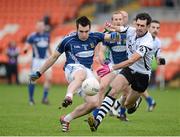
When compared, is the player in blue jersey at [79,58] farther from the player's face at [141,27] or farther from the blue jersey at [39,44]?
the blue jersey at [39,44]

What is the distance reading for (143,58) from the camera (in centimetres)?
1435

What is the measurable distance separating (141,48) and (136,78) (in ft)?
3.64

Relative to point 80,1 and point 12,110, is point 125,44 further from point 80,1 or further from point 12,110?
point 80,1

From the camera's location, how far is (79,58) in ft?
43.9

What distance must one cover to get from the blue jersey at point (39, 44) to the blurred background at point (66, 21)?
35.5 feet

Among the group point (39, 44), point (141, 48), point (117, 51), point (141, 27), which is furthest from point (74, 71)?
point (39, 44)

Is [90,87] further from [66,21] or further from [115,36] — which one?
[66,21]

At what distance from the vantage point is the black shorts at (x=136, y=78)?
1445cm

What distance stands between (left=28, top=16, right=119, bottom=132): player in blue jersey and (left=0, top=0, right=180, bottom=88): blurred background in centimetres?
1858

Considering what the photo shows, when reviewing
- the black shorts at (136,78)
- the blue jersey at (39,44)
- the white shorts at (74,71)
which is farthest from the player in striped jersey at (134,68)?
the blue jersey at (39,44)

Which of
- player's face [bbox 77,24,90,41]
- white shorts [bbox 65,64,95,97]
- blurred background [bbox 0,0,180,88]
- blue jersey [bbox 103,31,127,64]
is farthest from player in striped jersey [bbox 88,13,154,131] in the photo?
blurred background [bbox 0,0,180,88]

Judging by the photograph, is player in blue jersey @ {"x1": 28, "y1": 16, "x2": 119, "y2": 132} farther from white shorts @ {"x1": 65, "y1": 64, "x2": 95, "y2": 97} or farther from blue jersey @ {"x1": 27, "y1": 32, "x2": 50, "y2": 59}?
blue jersey @ {"x1": 27, "y1": 32, "x2": 50, "y2": 59}

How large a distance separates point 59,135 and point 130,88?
3.79m

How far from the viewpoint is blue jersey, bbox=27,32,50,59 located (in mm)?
21922
